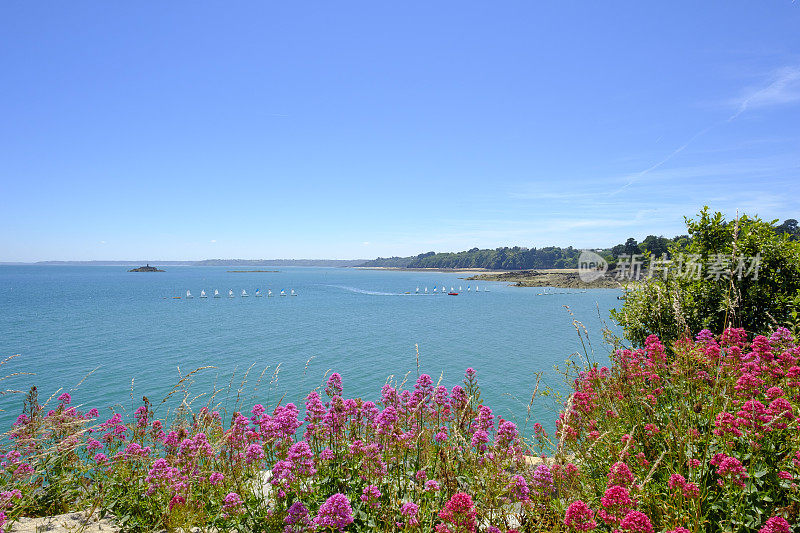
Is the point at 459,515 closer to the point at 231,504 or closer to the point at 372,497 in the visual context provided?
the point at 372,497

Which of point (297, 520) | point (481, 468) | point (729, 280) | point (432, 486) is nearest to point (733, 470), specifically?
point (481, 468)

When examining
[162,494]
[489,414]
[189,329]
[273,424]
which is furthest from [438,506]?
[189,329]

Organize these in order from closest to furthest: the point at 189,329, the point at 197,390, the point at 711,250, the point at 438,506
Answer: the point at 438,506, the point at 711,250, the point at 197,390, the point at 189,329

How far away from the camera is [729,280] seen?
9.73 metres

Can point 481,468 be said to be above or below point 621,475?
below

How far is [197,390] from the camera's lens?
21.0m

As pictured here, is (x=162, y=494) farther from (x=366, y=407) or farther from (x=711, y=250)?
(x=711, y=250)

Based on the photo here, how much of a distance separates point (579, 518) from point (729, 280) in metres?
10.4

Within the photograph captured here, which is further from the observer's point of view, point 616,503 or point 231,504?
point 231,504

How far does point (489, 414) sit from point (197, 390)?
68.4 feet

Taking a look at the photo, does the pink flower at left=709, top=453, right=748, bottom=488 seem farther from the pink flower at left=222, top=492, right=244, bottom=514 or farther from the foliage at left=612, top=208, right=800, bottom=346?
the foliage at left=612, top=208, right=800, bottom=346

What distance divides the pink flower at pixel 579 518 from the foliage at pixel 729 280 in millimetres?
7873

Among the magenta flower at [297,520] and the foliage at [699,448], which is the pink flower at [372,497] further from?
the foliage at [699,448]
